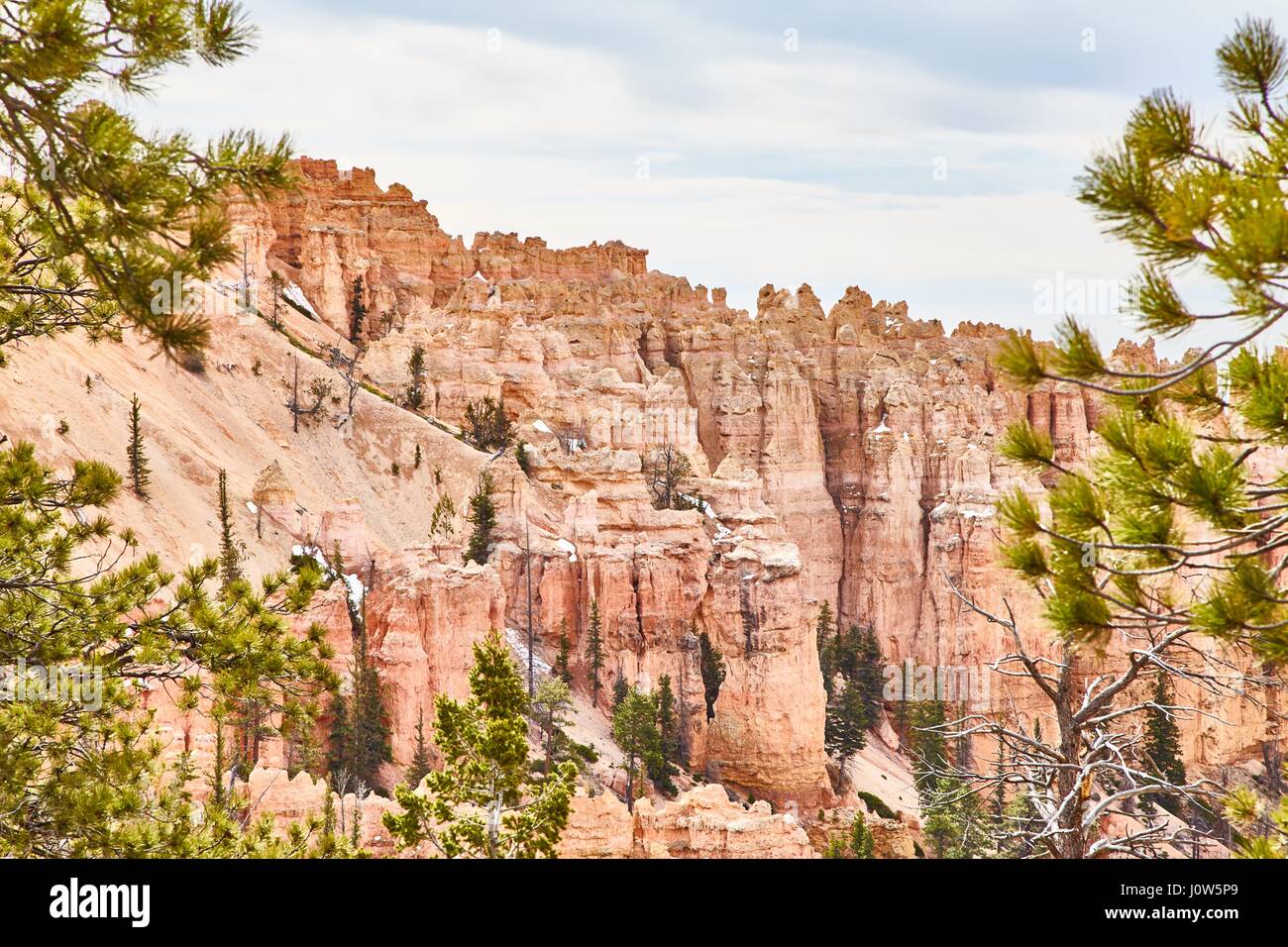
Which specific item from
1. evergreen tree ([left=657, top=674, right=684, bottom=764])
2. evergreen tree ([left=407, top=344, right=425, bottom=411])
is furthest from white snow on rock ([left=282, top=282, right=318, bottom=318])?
evergreen tree ([left=657, top=674, right=684, bottom=764])

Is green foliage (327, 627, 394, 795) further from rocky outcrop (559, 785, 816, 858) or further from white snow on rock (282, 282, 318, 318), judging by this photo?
white snow on rock (282, 282, 318, 318)

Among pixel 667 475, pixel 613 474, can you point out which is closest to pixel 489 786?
pixel 613 474

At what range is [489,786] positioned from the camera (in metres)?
15.8

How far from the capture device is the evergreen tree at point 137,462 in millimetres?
35125

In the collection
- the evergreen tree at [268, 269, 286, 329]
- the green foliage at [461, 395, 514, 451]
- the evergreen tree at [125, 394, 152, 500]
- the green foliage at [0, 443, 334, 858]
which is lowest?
the green foliage at [0, 443, 334, 858]

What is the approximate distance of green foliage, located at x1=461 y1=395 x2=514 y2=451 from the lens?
58906 millimetres

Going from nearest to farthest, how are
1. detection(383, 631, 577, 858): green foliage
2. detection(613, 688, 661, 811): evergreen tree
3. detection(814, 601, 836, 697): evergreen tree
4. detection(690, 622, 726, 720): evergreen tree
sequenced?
detection(383, 631, 577, 858): green foliage, detection(613, 688, 661, 811): evergreen tree, detection(690, 622, 726, 720): evergreen tree, detection(814, 601, 836, 697): evergreen tree

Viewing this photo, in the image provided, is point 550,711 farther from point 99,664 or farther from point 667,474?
point 667,474

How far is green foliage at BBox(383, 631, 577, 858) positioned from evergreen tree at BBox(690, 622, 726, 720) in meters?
31.1

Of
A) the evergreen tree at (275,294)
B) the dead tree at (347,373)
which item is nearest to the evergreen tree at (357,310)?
the evergreen tree at (275,294)

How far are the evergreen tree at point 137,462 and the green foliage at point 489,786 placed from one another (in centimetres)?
Answer: 2190

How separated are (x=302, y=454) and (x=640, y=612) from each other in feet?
51.2

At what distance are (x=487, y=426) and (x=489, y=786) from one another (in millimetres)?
45447
